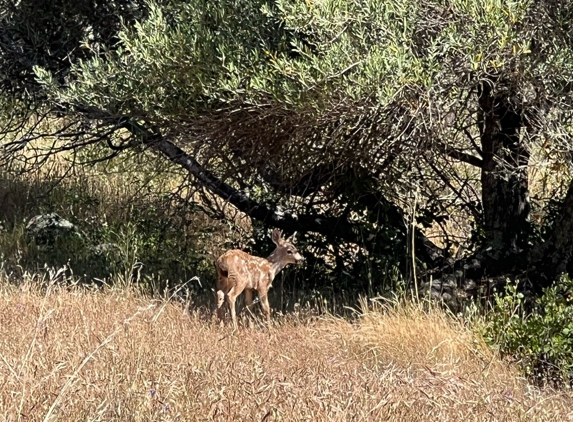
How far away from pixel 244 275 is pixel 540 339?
2640 mm

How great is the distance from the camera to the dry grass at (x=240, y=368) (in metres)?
4.66

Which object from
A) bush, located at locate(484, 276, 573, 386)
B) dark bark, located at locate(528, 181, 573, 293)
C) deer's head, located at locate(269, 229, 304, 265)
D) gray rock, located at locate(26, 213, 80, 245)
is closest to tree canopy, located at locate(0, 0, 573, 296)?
dark bark, located at locate(528, 181, 573, 293)

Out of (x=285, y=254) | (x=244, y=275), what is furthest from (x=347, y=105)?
(x=285, y=254)

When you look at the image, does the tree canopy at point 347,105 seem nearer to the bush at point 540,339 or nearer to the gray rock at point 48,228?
the bush at point 540,339

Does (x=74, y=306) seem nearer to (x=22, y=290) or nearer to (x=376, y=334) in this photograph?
(x=22, y=290)

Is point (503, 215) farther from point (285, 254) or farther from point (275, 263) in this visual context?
point (275, 263)

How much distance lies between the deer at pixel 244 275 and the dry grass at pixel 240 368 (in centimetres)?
27

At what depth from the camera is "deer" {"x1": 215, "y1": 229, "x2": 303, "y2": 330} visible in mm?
8031

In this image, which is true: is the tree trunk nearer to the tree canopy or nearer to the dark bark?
the tree canopy

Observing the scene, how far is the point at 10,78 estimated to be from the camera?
Answer: 10.4m

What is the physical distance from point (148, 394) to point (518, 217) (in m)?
5.50

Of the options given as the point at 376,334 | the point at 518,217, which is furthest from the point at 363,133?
the point at 518,217

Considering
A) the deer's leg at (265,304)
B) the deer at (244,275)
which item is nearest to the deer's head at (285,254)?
the deer at (244,275)

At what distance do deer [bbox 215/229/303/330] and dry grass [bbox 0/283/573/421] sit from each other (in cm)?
27
